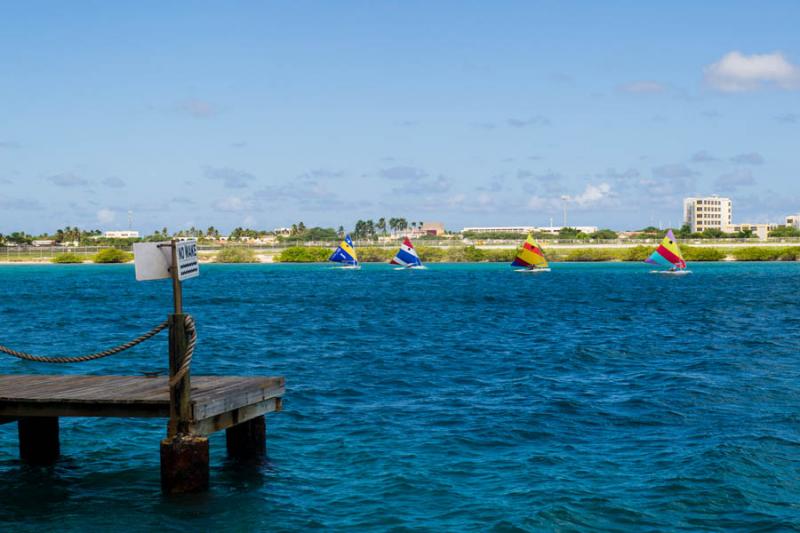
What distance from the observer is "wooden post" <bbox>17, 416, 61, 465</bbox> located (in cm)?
1499

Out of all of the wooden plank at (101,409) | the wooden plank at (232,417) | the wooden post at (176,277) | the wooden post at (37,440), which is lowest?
the wooden post at (37,440)

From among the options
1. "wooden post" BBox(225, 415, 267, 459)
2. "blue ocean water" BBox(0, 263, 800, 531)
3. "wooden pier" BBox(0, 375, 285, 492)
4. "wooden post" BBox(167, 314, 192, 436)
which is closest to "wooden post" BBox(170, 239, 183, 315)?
"wooden post" BBox(167, 314, 192, 436)

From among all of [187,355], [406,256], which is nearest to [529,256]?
[406,256]

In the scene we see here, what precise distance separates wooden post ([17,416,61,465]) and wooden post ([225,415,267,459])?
3064 millimetres

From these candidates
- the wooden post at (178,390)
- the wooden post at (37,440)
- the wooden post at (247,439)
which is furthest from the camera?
the wooden post at (37,440)

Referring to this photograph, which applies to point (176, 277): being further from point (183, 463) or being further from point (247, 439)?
point (247, 439)

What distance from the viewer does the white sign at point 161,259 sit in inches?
483

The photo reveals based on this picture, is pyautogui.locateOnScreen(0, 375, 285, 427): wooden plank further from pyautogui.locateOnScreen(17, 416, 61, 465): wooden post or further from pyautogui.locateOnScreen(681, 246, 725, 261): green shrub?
pyautogui.locateOnScreen(681, 246, 725, 261): green shrub

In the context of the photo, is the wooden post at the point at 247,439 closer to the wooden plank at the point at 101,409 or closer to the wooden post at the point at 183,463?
the wooden post at the point at 183,463

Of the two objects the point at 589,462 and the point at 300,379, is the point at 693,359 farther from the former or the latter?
the point at 589,462

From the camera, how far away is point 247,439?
14.9m

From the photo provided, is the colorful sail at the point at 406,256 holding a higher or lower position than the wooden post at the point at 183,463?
higher

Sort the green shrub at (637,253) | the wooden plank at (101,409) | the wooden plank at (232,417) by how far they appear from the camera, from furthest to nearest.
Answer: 1. the green shrub at (637,253)
2. the wooden plank at (101,409)
3. the wooden plank at (232,417)

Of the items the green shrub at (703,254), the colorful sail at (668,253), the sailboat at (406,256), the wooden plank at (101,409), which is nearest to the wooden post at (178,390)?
the wooden plank at (101,409)
